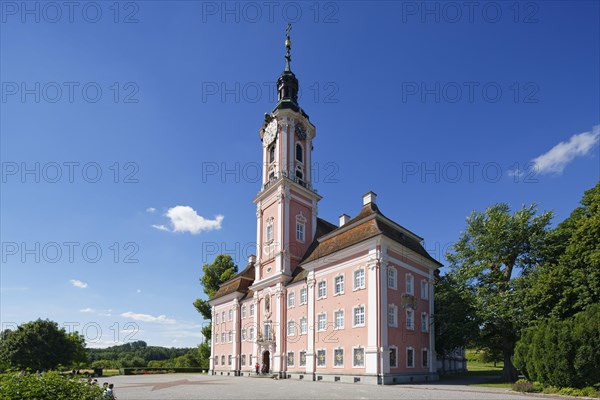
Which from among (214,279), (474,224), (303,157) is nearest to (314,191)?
(303,157)

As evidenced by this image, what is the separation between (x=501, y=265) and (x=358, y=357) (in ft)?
44.2

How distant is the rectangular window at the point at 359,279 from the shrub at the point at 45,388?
23.8 metres

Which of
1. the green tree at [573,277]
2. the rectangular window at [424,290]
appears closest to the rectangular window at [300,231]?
the rectangular window at [424,290]

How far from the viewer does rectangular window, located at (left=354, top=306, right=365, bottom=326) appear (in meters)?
30.9

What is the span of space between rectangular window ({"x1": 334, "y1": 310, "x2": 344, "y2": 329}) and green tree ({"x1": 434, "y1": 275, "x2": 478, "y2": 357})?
8.71 meters

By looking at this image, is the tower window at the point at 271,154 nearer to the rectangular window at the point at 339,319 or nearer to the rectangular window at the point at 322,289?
the rectangular window at the point at 322,289

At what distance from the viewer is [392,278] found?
32219mm

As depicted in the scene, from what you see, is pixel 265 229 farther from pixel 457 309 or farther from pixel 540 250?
pixel 540 250

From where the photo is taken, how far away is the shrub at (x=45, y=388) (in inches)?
329

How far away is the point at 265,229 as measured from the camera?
43719 mm

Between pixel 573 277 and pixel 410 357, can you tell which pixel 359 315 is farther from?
pixel 573 277

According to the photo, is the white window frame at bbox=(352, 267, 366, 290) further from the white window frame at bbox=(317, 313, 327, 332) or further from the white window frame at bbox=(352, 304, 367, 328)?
the white window frame at bbox=(317, 313, 327, 332)

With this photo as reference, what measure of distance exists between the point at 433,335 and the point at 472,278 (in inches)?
242

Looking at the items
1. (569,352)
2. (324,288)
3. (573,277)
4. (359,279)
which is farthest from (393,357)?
(573,277)
